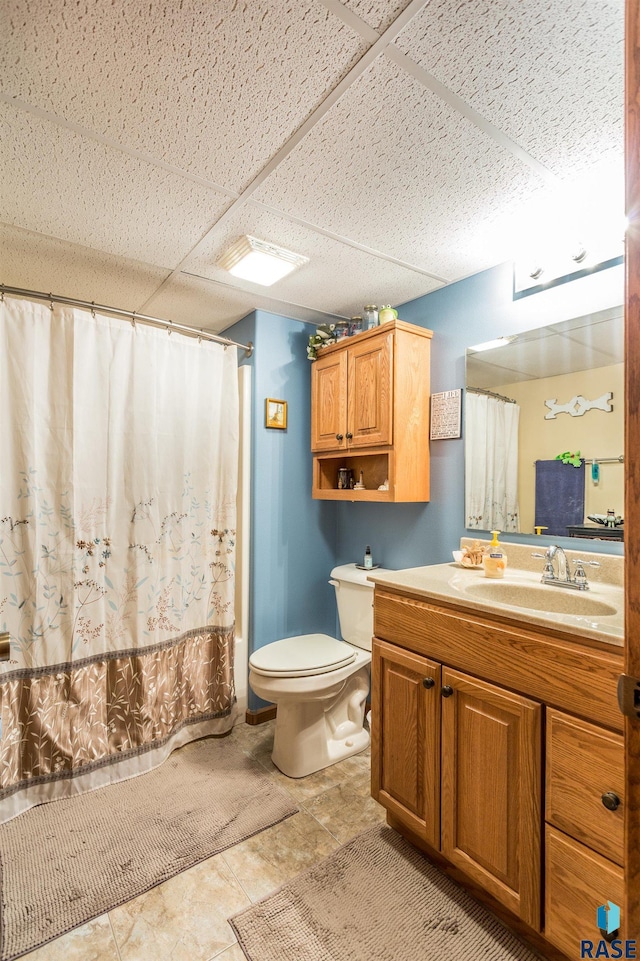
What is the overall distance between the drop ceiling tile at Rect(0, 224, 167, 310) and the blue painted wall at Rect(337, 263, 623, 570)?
52.4 inches

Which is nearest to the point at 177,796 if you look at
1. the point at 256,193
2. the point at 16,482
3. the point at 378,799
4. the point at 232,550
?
the point at 378,799

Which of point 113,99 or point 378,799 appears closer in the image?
point 113,99

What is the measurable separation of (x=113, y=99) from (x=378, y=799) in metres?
2.25

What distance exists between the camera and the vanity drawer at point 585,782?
100cm

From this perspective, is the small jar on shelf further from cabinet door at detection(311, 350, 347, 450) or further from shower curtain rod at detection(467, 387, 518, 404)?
shower curtain rod at detection(467, 387, 518, 404)

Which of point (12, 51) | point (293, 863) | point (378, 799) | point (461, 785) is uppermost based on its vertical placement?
point (12, 51)

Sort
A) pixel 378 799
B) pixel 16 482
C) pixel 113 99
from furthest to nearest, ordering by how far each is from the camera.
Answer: pixel 16 482 < pixel 378 799 < pixel 113 99

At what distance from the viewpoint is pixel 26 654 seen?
1.79 m

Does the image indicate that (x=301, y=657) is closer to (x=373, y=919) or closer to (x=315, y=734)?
(x=315, y=734)

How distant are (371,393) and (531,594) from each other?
3.68 feet

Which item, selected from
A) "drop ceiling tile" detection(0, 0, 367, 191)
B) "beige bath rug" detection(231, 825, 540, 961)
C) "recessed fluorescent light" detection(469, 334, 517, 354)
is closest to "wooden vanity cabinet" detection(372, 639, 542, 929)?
"beige bath rug" detection(231, 825, 540, 961)

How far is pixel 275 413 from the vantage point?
2.52m

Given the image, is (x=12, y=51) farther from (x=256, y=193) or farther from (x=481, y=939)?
(x=481, y=939)

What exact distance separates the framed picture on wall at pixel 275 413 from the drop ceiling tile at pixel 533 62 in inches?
62.5
